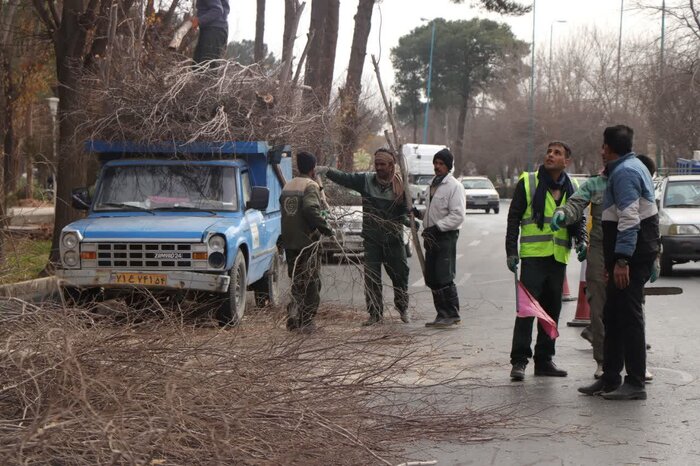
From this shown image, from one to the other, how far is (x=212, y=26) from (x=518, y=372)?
8465 mm

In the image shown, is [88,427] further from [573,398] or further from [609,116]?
[609,116]

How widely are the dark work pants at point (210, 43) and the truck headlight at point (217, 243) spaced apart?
4.64 meters

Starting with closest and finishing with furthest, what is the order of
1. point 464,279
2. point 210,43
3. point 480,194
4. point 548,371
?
point 548,371 → point 210,43 → point 464,279 → point 480,194

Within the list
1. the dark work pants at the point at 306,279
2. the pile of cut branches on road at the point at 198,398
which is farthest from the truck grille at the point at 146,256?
the pile of cut branches on road at the point at 198,398

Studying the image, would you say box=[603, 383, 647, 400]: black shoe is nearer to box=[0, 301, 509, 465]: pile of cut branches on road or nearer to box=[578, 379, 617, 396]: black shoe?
box=[578, 379, 617, 396]: black shoe

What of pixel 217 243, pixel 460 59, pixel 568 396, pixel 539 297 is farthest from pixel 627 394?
pixel 460 59

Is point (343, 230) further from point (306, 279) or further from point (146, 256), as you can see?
point (146, 256)

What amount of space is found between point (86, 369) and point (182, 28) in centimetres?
1275

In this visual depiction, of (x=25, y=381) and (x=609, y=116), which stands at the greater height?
(x=609, y=116)

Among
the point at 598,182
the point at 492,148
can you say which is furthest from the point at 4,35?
the point at 492,148

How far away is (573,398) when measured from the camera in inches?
307

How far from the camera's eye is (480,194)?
51.5 meters

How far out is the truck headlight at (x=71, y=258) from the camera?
429 inches

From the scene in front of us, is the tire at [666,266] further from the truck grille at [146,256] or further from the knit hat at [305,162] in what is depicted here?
the truck grille at [146,256]
